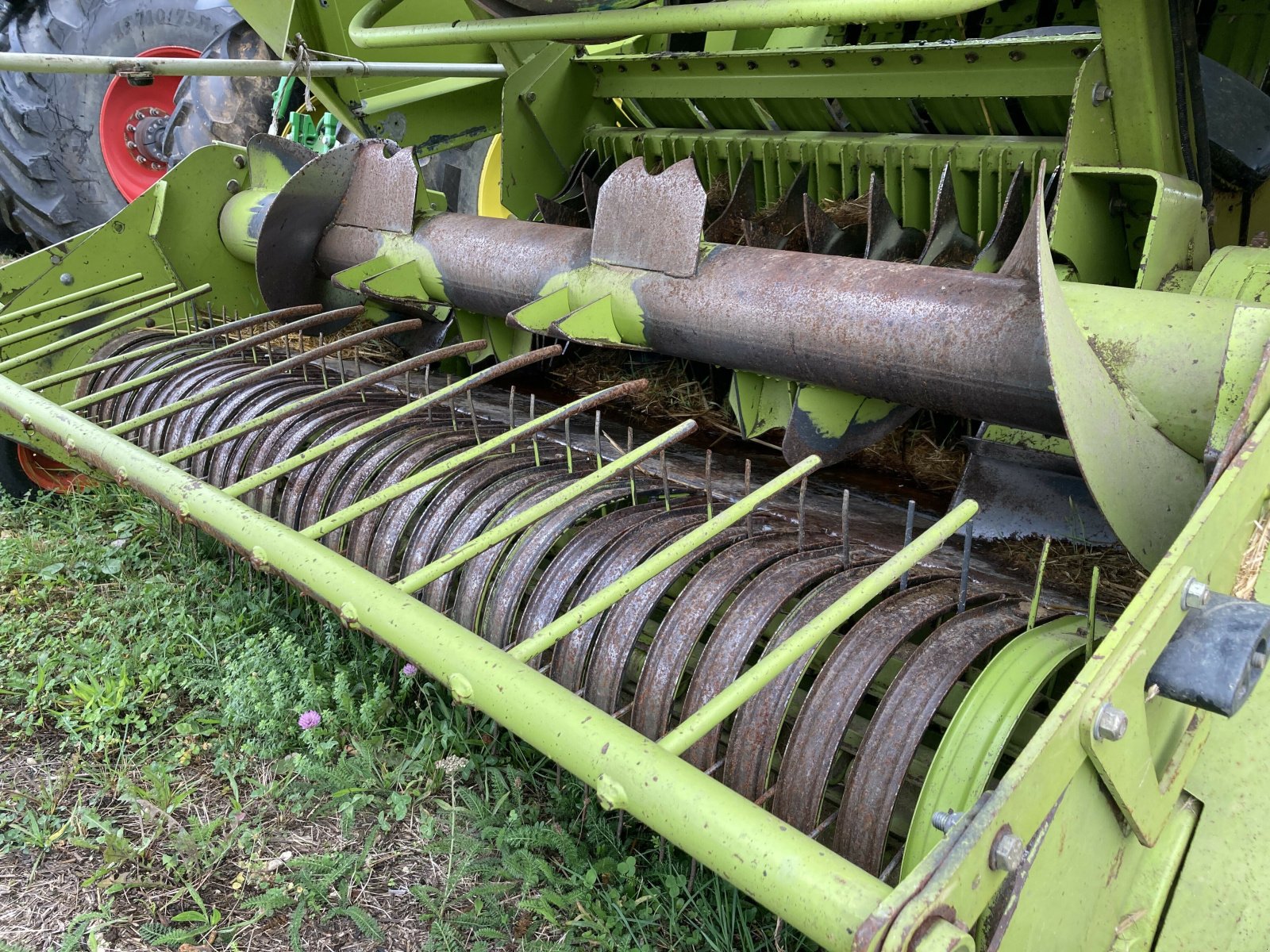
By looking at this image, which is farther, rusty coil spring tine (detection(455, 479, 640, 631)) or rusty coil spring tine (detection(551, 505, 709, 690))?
rusty coil spring tine (detection(455, 479, 640, 631))

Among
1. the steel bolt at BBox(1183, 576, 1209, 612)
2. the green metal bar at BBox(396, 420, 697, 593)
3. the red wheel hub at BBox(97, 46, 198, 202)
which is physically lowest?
the green metal bar at BBox(396, 420, 697, 593)

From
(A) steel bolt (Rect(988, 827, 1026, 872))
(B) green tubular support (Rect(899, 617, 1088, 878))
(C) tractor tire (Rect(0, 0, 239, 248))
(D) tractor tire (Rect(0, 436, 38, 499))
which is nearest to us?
(A) steel bolt (Rect(988, 827, 1026, 872))

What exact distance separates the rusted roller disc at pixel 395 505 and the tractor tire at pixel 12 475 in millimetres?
1749

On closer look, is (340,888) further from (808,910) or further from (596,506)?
(808,910)

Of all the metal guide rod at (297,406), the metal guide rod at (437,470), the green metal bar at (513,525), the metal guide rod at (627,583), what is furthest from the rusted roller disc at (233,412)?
the metal guide rod at (627,583)

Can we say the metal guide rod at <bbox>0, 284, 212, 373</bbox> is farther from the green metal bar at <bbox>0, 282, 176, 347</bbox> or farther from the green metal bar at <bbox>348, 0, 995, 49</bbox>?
the green metal bar at <bbox>348, 0, 995, 49</bbox>

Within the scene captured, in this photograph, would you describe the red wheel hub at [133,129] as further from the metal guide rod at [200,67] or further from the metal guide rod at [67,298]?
the metal guide rod at [200,67]

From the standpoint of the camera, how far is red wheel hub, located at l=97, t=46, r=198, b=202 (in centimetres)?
582

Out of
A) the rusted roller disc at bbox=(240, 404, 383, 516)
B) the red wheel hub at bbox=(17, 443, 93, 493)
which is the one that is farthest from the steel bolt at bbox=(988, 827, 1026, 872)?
the red wheel hub at bbox=(17, 443, 93, 493)

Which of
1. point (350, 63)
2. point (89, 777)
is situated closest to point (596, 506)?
point (89, 777)

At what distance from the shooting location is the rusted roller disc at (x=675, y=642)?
5.58 feet

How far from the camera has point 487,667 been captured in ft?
4.12

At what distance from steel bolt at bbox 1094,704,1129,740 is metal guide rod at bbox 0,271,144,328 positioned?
3.32 metres

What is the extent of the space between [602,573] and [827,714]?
1.87 ft
